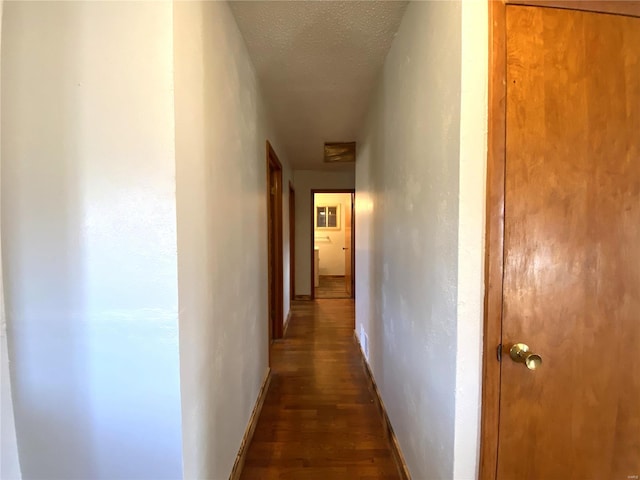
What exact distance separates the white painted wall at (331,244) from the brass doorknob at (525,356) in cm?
680

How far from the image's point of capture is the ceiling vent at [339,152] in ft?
11.5

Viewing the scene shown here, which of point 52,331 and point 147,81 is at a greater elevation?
point 147,81

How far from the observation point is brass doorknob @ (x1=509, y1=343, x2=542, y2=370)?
0.85 m

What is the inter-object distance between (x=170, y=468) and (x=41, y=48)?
1.34 m

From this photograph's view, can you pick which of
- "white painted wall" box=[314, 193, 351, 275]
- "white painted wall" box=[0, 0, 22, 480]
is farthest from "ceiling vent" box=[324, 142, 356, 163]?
"white painted wall" box=[314, 193, 351, 275]

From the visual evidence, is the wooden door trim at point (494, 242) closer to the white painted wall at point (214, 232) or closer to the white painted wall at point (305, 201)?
the white painted wall at point (214, 232)

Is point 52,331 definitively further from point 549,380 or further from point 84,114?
point 549,380

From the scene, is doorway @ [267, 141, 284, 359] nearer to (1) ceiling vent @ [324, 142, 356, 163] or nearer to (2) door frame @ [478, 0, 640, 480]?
(1) ceiling vent @ [324, 142, 356, 163]

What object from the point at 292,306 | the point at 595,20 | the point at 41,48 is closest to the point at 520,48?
the point at 595,20

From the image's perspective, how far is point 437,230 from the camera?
1.05m

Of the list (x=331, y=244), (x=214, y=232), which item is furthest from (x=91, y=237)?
(x=331, y=244)

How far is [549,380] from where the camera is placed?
924 millimetres

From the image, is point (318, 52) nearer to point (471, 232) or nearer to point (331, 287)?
point (471, 232)

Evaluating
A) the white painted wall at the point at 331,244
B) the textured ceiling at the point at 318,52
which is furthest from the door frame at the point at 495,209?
the white painted wall at the point at 331,244
